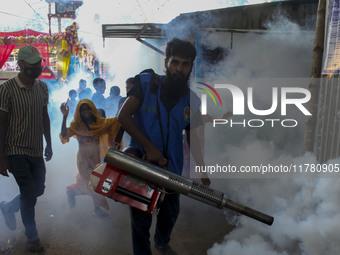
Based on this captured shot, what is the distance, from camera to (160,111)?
227 cm

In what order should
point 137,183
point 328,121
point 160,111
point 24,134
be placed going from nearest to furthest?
1. point 137,183
2. point 160,111
3. point 24,134
4. point 328,121

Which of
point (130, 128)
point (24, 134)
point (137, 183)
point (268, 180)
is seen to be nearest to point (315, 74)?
point (268, 180)

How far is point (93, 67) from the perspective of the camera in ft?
55.9

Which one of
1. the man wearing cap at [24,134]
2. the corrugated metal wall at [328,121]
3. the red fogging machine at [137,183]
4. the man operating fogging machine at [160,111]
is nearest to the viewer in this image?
the red fogging machine at [137,183]

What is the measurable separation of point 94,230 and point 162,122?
158 cm

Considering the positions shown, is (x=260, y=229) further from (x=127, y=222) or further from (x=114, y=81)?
(x=114, y=81)

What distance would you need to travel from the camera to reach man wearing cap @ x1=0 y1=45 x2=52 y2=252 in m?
2.67

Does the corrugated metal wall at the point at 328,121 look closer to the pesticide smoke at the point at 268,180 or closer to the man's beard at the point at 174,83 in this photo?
the pesticide smoke at the point at 268,180

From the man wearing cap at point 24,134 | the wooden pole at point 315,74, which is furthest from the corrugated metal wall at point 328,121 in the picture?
the man wearing cap at point 24,134

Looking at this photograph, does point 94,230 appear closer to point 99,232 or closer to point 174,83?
point 99,232

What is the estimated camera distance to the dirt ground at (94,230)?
2.77m

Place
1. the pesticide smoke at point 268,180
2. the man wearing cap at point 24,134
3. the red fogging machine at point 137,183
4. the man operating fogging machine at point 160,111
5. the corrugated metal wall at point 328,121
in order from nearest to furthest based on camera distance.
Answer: the red fogging machine at point 137,183 → the man operating fogging machine at point 160,111 → the pesticide smoke at point 268,180 → the man wearing cap at point 24,134 → the corrugated metal wall at point 328,121

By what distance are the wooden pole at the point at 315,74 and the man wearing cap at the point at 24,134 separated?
2925 mm

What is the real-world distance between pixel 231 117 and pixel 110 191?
171 inches
